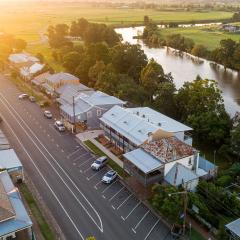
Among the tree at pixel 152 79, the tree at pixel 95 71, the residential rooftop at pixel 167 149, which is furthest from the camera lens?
the tree at pixel 95 71

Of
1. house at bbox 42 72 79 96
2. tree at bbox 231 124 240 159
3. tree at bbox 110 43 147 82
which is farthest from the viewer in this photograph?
tree at bbox 110 43 147 82

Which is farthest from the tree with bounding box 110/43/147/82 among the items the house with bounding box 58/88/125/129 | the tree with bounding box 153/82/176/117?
the tree with bounding box 153/82/176/117

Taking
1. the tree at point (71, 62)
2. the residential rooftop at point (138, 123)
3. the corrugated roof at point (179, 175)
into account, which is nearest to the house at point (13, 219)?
the corrugated roof at point (179, 175)

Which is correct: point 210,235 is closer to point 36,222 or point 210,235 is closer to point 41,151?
point 36,222

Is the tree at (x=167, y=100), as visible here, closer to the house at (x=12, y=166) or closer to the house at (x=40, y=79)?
the house at (x=12, y=166)

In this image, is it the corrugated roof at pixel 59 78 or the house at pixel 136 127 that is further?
A: the corrugated roof at pixel 59 78

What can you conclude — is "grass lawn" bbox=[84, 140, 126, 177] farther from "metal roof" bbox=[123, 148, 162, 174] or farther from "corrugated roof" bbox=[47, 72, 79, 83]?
"corrugated roof" bbox=[47, 72, 79, 83]

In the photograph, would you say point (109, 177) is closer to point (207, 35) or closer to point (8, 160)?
point (8, 160)
